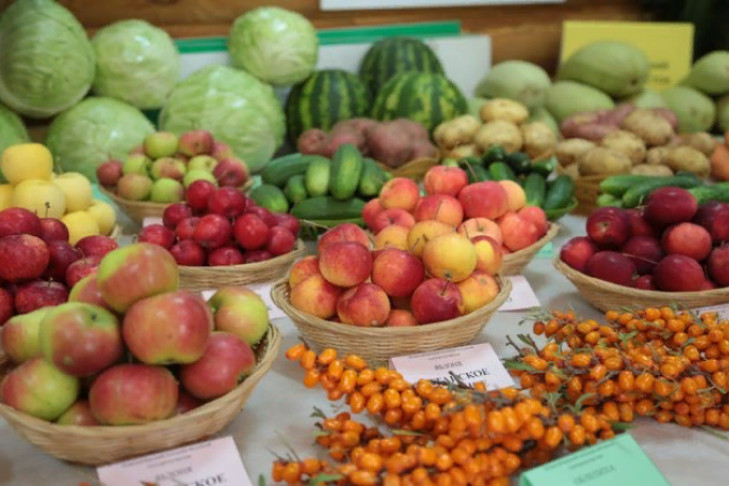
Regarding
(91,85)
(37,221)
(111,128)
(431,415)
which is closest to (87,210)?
(37,221)

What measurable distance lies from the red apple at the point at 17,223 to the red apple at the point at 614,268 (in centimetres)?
110

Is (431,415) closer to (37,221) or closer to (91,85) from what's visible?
(37,221)

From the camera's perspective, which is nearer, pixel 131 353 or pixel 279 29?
pixel 131 353

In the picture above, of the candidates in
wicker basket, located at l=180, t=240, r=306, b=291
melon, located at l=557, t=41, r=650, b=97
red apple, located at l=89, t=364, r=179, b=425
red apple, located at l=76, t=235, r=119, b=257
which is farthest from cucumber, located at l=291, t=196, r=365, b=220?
melon, located at l=557, t=41, r=650, b=97

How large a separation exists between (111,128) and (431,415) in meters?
1.91

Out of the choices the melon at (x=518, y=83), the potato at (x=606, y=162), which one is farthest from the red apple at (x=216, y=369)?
the melon at (x=518, y=83)

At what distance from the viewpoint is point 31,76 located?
2.40m

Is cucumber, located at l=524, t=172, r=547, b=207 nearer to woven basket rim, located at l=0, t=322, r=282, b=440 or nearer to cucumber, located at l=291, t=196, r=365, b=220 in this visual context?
cucumber, located at l=291, t=196, r=365, b=220

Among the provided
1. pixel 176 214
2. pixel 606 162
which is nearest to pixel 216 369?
pixel 176 214

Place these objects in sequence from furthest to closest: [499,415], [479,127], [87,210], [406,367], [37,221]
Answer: [479,127], [87,210], [37,221], [406,367], [499,415]

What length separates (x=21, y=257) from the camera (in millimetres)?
1279

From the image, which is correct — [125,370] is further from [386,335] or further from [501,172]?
[501,172]

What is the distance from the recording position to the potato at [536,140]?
8.46 feet

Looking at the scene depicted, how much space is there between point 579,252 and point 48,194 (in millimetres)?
1198
